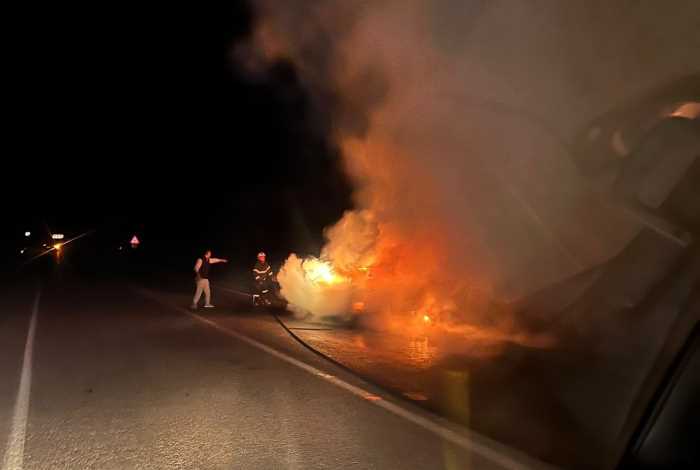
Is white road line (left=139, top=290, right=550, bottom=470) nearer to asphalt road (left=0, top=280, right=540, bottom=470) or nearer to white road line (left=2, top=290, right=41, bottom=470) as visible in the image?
asphalt road (left=0, top=280, right=540, bottom=470)

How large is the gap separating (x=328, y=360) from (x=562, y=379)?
2778mm

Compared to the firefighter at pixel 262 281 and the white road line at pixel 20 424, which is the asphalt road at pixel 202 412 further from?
the firefighter at pixel 262 281

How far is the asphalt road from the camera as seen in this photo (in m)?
4.23

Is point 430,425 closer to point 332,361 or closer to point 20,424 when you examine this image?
point 332,361

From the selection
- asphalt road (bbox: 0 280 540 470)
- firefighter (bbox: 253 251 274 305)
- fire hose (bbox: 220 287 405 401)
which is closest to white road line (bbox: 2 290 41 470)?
asphalt road (bbox: 0 280 540 470)

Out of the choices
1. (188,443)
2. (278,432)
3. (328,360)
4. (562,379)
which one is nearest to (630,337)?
(562,379)

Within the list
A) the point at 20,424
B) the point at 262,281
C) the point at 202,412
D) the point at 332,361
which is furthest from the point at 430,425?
the point at 262,281

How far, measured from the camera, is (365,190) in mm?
12344

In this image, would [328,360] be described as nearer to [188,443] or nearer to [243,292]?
[188,443]

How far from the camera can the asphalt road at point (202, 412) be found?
13.9 ft


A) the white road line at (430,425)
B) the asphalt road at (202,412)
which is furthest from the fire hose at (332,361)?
the white road line at (430,425)

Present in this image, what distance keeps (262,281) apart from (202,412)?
876cm

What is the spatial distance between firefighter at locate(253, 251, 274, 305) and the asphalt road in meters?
4.43

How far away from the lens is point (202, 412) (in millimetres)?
5332
